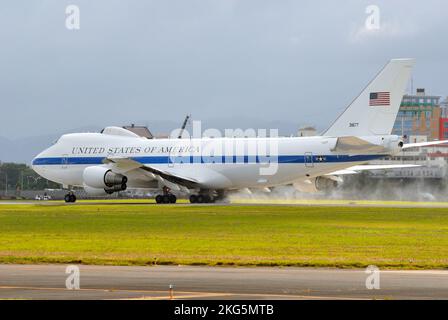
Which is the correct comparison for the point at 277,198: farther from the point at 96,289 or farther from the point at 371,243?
the point at 96,289

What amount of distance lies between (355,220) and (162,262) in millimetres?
21675

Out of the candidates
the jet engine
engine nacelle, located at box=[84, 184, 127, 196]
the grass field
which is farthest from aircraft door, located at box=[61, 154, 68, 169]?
the grass field

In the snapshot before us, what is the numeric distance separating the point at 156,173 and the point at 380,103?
693 inches

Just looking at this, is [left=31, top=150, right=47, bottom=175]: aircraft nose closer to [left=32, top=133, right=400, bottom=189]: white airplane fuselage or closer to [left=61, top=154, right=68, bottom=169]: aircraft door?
[left=32, top=133, right=400, bottom=189]: white airplane fuselage

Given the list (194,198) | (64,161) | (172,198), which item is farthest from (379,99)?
(64,161)

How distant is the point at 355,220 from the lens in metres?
47.1

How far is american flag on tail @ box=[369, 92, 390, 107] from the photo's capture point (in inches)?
2472

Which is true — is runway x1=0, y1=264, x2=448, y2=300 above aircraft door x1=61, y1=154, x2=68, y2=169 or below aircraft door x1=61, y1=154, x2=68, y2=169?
below

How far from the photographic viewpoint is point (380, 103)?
6300 centimetres

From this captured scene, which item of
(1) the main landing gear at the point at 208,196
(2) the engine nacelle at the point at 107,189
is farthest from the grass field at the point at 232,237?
(1) the main landing gear at the point at 208,196

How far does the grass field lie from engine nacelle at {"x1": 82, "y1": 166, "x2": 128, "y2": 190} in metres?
13.4

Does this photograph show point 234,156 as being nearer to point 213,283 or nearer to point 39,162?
point 39,162

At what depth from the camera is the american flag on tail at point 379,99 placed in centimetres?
6278
